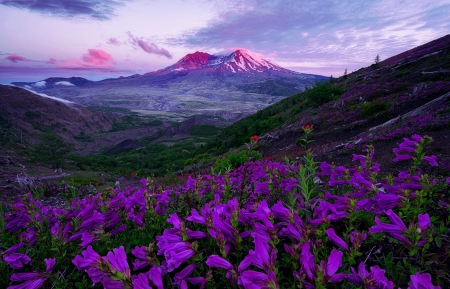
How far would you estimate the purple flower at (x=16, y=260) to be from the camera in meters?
1.73

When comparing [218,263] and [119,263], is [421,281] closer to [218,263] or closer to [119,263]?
[218,263]

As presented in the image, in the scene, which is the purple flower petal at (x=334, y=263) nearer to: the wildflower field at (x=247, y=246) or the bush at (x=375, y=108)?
the wildflower field at (x=247, y=246)

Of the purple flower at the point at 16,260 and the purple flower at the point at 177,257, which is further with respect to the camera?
the purple flower at the point at 16,260

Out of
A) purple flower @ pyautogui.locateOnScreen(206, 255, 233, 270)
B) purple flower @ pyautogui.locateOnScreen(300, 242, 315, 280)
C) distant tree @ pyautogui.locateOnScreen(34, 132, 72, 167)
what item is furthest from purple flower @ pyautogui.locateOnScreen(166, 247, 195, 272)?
distant tree @ pyautogui.locateOnScreen(34, 132, 72, 167)

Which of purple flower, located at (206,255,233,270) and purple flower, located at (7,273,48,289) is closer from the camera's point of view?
purple flower, located at (206,255,233,270)

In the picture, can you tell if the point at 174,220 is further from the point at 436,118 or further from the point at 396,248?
the point at 436,118

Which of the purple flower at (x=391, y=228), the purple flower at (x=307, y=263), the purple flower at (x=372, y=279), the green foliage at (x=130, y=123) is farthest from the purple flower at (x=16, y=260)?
the green foliage at (x=130, y=123)

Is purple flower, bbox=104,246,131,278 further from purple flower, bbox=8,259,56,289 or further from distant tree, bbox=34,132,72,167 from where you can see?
distant tree, bbox=34,132,72,167

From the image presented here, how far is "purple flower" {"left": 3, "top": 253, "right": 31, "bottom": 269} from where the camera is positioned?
5.69ft

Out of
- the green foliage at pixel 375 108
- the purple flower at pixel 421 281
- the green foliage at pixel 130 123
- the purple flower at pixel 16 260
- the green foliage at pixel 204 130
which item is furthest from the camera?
the green foliage at pixel 130 123

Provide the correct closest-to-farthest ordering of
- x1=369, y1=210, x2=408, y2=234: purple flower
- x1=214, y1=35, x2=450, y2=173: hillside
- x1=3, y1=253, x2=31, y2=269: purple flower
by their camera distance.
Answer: x1=369, y1=210, x2=408, y2=234: purple flower → x1=3, y1=253, x2=31, y2=269: purple flower → x1=214, y1=35, x2=450, y2=173: hillside

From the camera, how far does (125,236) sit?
7.36 feet

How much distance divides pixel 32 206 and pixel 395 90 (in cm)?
2840

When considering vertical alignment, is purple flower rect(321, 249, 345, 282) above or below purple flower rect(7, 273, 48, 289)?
above
